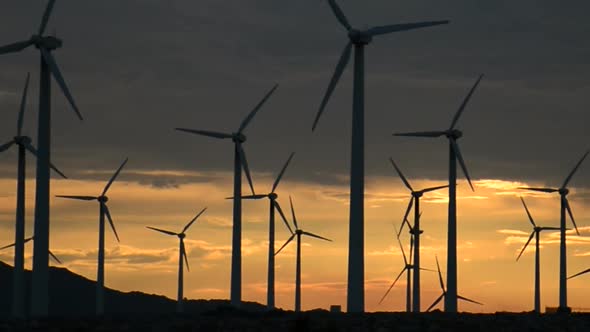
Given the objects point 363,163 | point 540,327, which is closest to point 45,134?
point 363,163

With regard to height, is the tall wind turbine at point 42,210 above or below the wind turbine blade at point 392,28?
below

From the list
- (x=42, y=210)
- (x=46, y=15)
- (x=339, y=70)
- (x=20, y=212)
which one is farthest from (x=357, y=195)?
(x=20, y=212)

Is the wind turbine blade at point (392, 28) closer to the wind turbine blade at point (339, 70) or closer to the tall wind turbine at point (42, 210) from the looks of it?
the wind turbine blade at point (339, 70)

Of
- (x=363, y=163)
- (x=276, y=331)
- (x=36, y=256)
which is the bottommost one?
(x=276, y=331)

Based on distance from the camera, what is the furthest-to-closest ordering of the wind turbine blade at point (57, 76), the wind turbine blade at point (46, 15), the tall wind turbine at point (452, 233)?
the tall wind turbine at point (452, 233)
the wind turbine blade at point (46, 15)
the wind turbine blade at point (57, 76)

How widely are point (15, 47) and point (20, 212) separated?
31.0m

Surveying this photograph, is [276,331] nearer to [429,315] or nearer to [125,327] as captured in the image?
[125,327]

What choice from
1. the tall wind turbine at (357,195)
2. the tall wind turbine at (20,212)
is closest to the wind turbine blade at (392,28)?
the tall wind turbine at (357,195)

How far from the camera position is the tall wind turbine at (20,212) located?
146 metres

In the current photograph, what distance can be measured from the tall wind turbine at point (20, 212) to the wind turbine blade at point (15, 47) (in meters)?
25.9

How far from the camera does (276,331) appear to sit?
87188 millimetres

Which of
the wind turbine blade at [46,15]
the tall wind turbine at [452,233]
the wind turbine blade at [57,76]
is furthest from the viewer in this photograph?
the tall wind turbine at [452,233]

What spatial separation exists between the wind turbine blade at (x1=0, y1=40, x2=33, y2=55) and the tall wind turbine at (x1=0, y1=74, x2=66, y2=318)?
25.9 m

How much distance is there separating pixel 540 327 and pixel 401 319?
10.2 m
